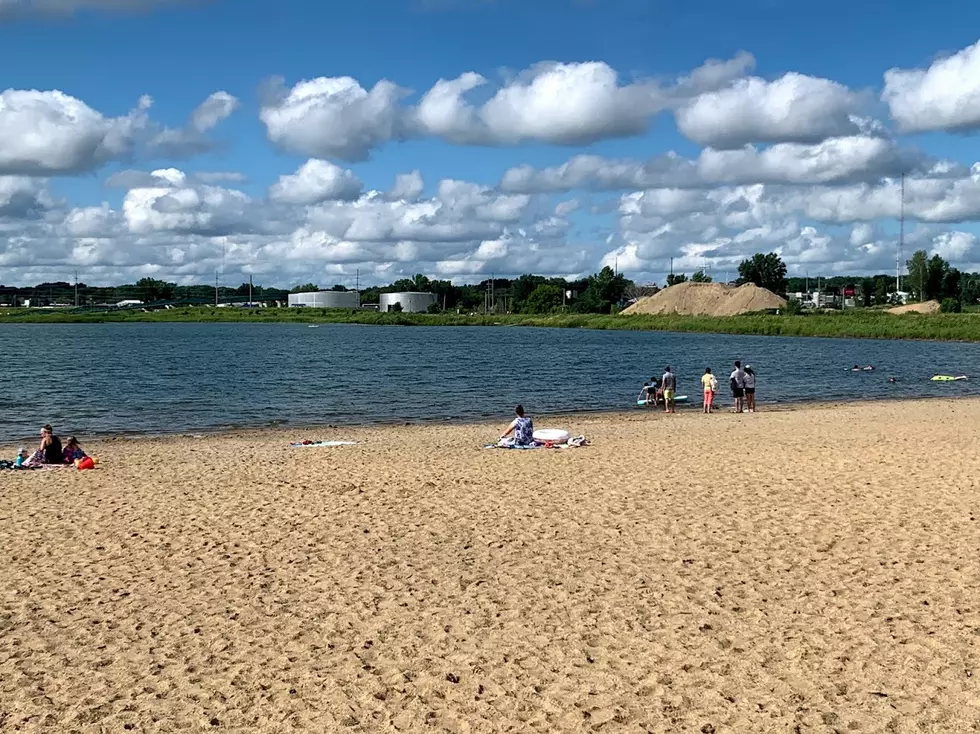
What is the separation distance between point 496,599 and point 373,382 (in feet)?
123

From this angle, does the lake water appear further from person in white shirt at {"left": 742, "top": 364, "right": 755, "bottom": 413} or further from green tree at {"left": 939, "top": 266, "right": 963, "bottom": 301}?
green tree at {"left": 939, "top": 266, "right": 963, "bottom": 301}

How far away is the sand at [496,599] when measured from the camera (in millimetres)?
7500

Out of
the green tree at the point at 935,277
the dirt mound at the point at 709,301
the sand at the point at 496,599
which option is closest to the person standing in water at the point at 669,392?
the sand at the point at 496,599

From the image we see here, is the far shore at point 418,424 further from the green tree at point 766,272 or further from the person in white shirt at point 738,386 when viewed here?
the green tree at point 766,272

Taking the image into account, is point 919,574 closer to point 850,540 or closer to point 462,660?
point 850,540

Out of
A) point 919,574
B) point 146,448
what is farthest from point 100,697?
point 146,448

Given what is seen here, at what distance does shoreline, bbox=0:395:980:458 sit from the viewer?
2706 centimetres

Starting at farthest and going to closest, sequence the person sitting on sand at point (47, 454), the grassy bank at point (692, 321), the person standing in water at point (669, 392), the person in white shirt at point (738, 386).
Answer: the grassy bank at point (692, 321), the person standing in water at point (669, 392), the person in white shirt at point (738, 386), the person sitting on sand at point (47, 454)

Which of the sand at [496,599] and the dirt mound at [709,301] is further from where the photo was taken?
the dirt mound at [709,301]

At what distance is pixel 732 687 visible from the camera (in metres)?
7.79

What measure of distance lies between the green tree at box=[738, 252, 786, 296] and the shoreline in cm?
14708

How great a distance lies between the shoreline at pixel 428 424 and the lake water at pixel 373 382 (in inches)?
35.7

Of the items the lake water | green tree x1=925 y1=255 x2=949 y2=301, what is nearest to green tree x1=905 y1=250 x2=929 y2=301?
green tree x1=925 y1=255 x2=949 y2=301

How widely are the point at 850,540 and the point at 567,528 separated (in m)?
3.78
